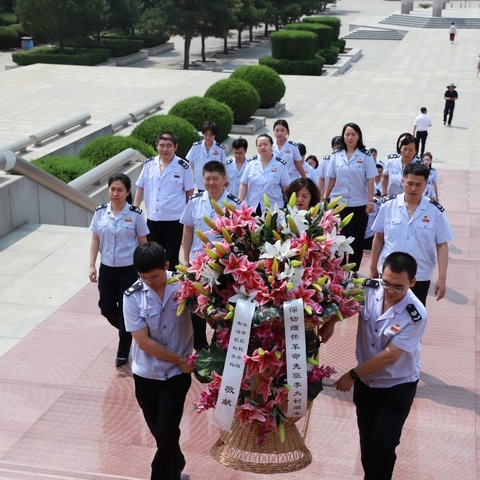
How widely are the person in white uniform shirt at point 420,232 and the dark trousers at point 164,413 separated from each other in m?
2.12

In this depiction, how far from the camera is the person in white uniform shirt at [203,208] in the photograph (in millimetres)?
6230

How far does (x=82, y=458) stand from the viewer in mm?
5172

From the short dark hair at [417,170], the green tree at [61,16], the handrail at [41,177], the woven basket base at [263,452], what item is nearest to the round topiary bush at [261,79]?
the handrail at [41,177]

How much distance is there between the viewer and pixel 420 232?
19.8 feet

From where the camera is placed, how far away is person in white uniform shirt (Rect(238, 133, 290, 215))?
8.30 m

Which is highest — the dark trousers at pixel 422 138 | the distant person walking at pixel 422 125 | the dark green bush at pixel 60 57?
the distant person walking at pixel 422 125

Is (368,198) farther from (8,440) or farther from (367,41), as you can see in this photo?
(367,41)

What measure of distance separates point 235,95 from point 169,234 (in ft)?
37.1

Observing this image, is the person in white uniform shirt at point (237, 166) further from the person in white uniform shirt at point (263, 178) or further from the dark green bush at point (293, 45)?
the dark green bush at point (293, 45)

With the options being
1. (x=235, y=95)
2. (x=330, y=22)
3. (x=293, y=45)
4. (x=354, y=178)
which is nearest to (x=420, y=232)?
(x=354, y=178)

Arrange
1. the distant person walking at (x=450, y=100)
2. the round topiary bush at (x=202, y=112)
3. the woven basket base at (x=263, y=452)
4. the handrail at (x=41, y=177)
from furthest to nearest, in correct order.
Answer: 1. the distant person walking at (x=450, y=100)
2. the round topiary bush at (x=202, y=112)
3. the handrail at (x=41, y=177)
4. the woven basket base at (x=263, y=452)

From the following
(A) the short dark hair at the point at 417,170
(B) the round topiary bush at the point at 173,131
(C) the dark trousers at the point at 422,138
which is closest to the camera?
(A) the short dark hair at the point at 417,170

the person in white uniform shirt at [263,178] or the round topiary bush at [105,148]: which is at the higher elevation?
the person in white uniform shirt at [263,178]

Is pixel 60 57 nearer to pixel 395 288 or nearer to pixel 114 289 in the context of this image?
pixel 114 289
